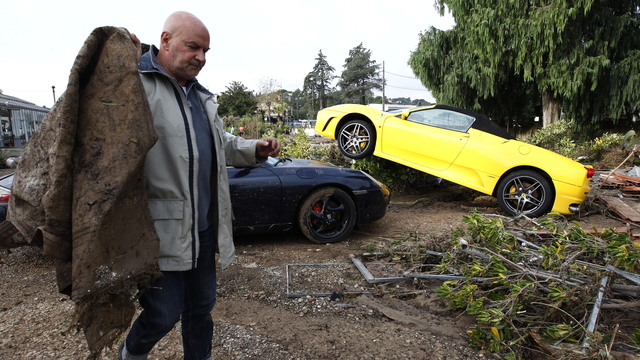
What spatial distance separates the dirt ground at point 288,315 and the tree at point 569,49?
11251 mm

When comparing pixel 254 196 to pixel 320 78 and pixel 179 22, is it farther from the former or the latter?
pixel 320 78

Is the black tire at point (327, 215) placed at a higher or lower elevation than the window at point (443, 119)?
lower

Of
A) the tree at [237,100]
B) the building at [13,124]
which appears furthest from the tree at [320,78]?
the building at [13,124]

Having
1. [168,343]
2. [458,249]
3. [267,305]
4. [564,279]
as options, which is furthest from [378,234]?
[168,343]

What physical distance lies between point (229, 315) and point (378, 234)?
2.53 metres

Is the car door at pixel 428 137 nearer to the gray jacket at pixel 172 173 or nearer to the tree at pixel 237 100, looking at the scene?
the gray jacket at pixel 172 173

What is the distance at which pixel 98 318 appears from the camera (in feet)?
4.49

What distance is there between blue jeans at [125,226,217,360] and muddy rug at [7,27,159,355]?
211mm

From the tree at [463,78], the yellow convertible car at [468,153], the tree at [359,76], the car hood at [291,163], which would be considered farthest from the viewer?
the tree at [359,76]

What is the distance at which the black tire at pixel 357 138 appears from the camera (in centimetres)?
640

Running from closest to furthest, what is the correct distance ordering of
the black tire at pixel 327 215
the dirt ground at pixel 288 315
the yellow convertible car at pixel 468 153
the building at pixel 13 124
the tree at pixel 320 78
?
the dirt ground at pixel 288 315, the black tire at pixel 327 215, the yellow convertible car at pixel 468 153, the building at pixel 13 124, the tree at pixel 320 78

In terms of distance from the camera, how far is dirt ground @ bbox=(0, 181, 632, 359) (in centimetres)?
237

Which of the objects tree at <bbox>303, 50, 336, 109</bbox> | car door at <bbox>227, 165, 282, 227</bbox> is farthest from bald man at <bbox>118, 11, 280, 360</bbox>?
tree at <bbox>303, 50, 336, 109</bbox>

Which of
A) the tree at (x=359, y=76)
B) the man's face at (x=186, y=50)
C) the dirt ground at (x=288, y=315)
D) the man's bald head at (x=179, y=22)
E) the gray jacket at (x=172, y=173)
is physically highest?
the tree at (x=359, y=76)
